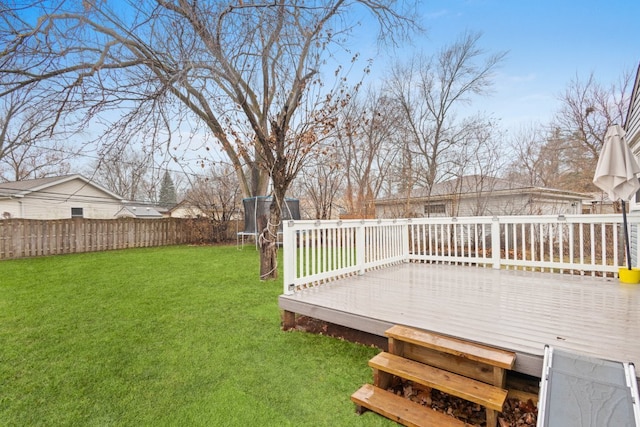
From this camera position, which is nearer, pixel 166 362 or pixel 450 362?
pixel 450 362

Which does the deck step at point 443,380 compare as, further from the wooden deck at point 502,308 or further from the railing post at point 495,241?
the railing post at point 495,241

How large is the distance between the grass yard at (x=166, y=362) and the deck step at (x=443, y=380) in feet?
0.99

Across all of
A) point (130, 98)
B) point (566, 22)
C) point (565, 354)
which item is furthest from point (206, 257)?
point (566, 22)

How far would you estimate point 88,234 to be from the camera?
9742mm

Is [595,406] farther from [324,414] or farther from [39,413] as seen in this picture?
[39,413]

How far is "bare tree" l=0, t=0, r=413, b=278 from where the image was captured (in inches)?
147

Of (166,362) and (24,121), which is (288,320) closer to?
(166,362)

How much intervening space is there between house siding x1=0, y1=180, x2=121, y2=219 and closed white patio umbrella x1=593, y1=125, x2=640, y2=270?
16223 millimetres

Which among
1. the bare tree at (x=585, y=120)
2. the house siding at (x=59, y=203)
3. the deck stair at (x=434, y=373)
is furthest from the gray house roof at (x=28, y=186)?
the bare tree at (x=585, y=120)

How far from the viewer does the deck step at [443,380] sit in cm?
173

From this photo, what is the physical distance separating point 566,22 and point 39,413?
1140cm

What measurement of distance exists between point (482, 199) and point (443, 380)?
1008 centimetres

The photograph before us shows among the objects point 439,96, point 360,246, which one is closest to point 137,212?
point 439,96

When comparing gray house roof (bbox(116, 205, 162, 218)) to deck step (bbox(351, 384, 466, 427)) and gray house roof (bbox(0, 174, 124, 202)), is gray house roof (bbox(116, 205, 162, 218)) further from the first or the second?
deck step (bbox(351, 384, 466, 427))
